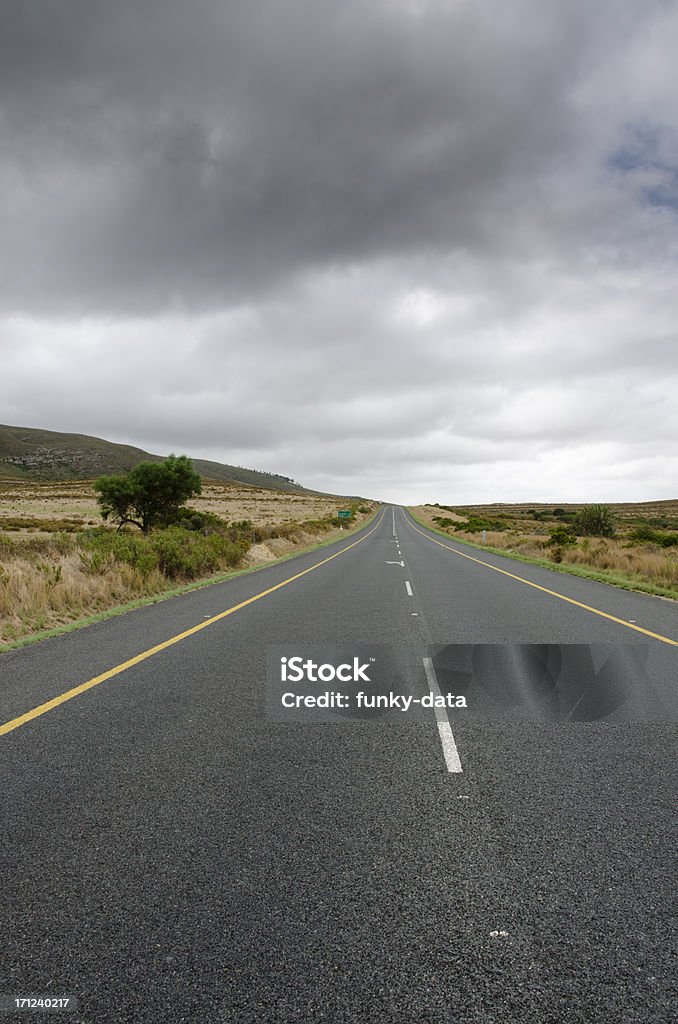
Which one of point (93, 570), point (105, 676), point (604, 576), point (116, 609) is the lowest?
point (116, 609)

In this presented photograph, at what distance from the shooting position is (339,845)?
3195 mm

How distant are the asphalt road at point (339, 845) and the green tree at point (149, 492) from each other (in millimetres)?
34574

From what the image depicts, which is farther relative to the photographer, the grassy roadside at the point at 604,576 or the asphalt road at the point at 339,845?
the grassy roadside at the point at 604,576

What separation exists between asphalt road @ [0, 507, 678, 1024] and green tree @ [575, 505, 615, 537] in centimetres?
3438

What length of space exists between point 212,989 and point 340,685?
14.4 feet

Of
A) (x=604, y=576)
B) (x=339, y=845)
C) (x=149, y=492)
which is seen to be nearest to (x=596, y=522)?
(x=604, y=576)

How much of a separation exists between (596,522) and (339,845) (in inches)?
1582

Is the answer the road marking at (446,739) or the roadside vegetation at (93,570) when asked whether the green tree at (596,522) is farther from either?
the road marking at (446,739)

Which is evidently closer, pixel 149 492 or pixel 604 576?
pixel 604 576

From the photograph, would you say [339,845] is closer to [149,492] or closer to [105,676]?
[105,676]

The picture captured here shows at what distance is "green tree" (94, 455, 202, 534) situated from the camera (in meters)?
40.0

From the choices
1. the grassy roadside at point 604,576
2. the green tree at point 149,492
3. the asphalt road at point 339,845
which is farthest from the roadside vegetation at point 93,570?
the green tree at point 149,492

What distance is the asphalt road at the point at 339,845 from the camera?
7.35ft

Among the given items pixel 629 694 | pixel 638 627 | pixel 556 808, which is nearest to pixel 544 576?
pixel 638 627
